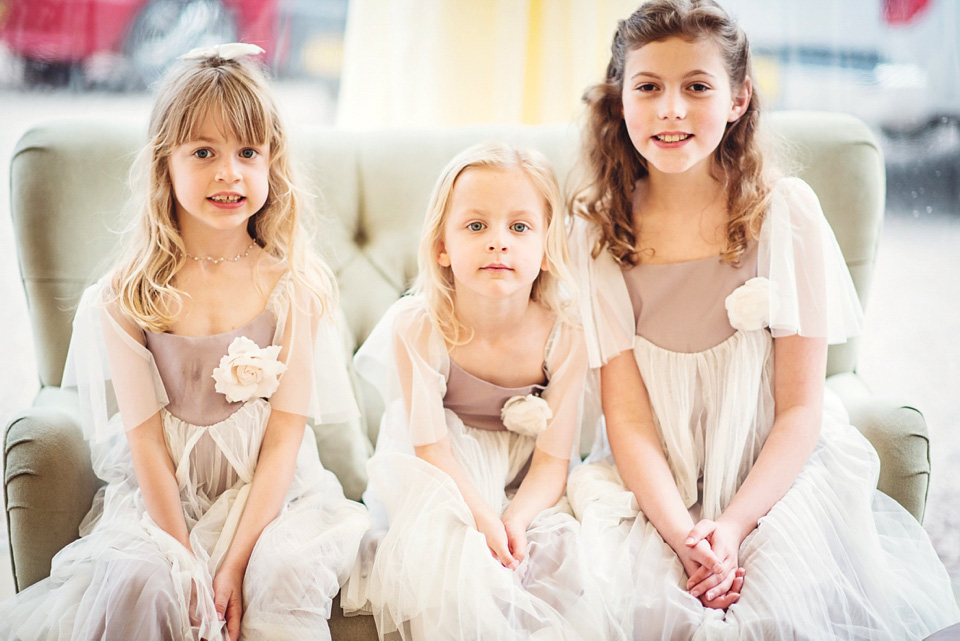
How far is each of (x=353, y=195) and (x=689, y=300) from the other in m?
0.76

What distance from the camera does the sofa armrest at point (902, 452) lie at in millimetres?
1404

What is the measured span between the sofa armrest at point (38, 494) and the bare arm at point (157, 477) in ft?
0.35

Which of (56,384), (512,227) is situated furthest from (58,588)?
(512,227)

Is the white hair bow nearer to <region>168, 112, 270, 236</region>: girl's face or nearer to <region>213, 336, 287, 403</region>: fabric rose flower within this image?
<region>168, 112, 270, 236</region>: girl's face

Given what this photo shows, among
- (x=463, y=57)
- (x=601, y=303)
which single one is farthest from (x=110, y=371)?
(x=463, y=57)

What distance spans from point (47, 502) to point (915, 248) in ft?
6.95

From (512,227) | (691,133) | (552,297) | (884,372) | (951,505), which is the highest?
(691,133)

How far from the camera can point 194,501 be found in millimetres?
1398

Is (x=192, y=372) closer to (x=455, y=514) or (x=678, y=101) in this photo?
(x=455, y=514)

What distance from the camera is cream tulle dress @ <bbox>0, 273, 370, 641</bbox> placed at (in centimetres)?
117

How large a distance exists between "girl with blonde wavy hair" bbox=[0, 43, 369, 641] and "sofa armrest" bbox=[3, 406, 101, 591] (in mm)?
47

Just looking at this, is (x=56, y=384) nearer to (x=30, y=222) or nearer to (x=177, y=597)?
(x=30, y=222)

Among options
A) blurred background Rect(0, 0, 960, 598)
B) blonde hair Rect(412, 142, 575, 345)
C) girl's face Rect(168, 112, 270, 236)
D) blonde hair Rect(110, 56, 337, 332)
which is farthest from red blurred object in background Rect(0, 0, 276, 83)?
blonde hair Rect(412, 142, 575, 345)

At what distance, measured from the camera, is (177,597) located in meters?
1.17
